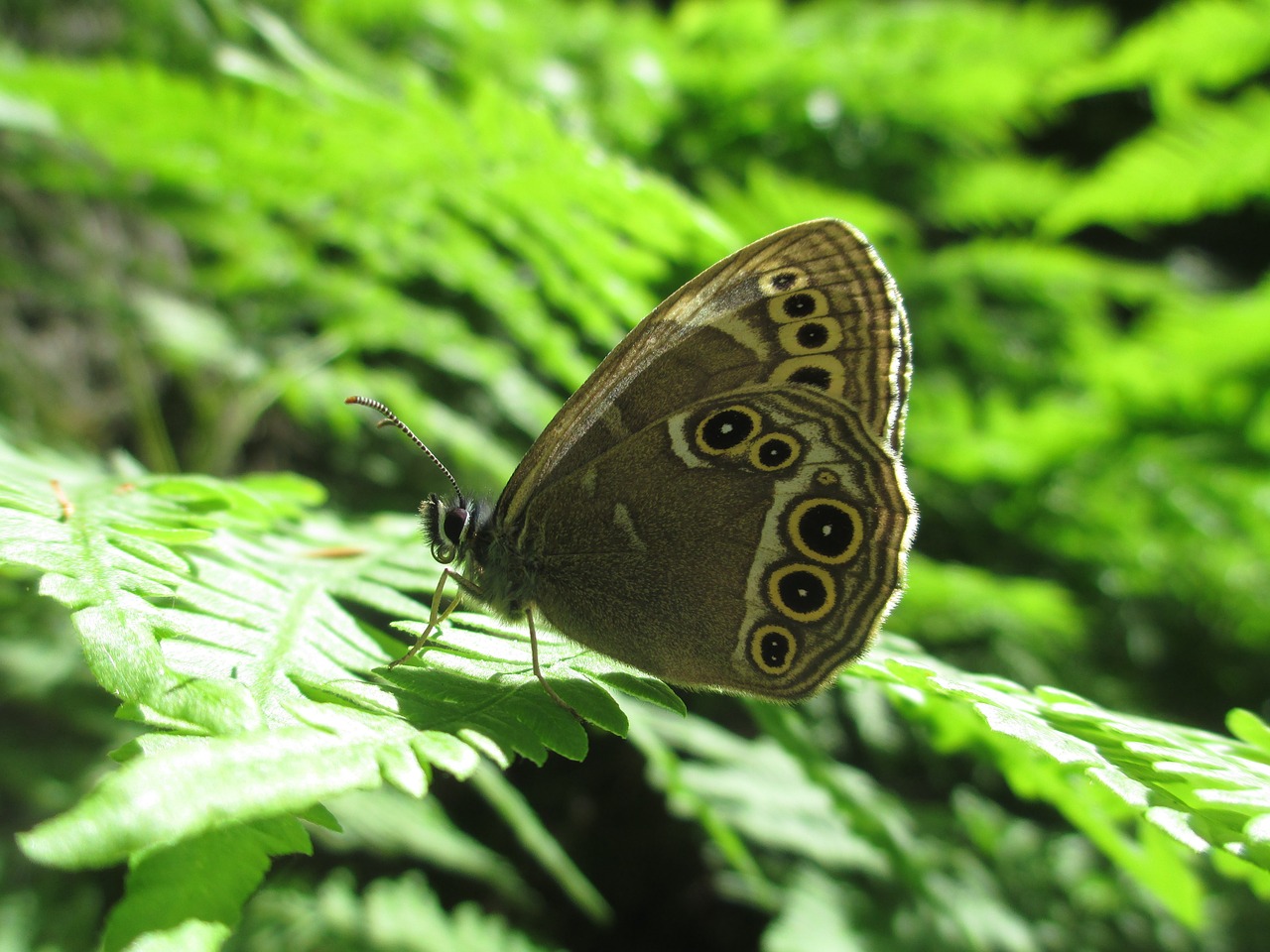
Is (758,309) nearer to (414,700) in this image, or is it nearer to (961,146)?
(414,700)

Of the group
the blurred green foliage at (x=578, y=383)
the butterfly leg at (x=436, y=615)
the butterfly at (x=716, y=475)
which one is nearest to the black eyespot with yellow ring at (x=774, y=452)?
the butterfly at (x=716, y=475)

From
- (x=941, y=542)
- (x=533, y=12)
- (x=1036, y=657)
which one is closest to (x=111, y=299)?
(x=533, y=12)

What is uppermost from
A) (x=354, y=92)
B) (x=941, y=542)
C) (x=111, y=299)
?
(x=354, y=92)

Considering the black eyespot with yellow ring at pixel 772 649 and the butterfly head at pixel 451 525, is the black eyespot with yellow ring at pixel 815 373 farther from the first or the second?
the butterfly head at pixel 451 525

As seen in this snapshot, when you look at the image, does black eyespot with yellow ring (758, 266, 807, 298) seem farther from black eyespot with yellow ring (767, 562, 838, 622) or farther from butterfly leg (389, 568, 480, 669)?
butterfly leg (389, 568, 480, 669)

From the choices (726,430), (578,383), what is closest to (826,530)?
(726,430)

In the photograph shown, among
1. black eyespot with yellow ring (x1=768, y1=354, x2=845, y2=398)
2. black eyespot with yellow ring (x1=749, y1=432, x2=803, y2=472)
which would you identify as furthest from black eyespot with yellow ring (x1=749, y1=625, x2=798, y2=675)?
black eyespot with yellow ring (x1=768, y1=354, x2=845, y2=398)
